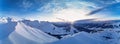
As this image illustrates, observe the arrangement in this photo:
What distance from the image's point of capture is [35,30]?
2.16 m

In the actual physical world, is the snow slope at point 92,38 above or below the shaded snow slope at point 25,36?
below

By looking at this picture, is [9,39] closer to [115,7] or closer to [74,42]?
[74,42]

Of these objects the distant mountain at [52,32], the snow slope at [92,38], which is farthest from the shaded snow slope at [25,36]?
the snow slope at [92,38]

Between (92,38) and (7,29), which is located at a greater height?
(7,29)

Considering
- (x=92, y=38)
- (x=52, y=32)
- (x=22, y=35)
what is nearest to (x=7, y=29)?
(x=22, y=35)

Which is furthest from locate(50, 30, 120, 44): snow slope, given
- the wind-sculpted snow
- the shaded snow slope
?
the wind-sculpted snow

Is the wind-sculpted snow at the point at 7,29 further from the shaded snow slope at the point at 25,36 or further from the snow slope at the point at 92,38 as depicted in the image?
the snow slope at the point at 92,38

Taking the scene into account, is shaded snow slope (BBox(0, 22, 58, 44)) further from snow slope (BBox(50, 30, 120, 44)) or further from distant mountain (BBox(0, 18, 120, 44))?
snow slope (BBox(50, 30, 120, 44))

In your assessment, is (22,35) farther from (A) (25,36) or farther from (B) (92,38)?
(B) (92,38)

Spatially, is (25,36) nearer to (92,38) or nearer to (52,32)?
(52,32)

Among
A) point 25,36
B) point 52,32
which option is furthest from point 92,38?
point 25,36

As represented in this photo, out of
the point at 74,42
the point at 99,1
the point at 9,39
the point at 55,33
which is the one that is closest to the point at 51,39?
the point at 55,33

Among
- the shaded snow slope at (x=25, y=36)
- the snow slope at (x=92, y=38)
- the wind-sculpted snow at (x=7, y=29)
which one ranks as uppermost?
the wind-sculpted snow at (x=7, y=29)

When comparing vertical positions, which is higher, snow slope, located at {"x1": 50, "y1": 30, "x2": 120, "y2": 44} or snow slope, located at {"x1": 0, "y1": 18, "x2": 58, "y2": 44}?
snow slope, located at {"x1": 0, "y1": 18, "x2": 58, "y2": 44}
